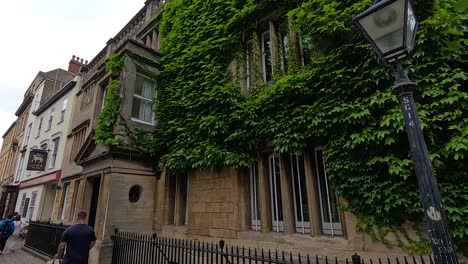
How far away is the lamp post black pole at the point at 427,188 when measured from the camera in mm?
2002

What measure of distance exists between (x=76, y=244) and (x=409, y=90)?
6540mm

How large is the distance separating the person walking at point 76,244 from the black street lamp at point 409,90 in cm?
615

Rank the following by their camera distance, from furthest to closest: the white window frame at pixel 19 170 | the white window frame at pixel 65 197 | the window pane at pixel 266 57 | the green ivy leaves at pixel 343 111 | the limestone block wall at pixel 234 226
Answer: the white window frame at pixel 19 170 → the white window frame at pixel 65 197 → the window pane at pixel 266 57 → the limestone block wall at pixel 234 226 → the green ivy leaves at pixel 343 111

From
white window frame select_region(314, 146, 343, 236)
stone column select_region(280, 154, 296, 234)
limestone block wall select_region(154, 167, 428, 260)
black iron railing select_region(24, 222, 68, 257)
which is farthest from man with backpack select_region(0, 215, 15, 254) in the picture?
white window frame select_region(314, 146, 343, 236)

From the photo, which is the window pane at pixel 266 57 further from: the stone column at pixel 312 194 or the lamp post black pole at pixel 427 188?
the lamp post black pole at pixel 427 188

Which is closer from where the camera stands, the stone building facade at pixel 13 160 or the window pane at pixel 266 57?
the window pane at pixel 266 57

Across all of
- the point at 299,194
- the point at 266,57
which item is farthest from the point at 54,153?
the point at 299,194

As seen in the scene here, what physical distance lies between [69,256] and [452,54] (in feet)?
27.6

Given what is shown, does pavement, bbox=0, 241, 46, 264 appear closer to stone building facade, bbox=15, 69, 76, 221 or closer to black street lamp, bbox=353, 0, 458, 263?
stone building facade, bbox=15, 69, 76, 221

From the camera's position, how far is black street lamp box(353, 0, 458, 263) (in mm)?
2049

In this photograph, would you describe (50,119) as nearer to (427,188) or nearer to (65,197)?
(65,197)

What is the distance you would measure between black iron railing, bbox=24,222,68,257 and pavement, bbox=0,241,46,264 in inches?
11.5

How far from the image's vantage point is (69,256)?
5.28 metres

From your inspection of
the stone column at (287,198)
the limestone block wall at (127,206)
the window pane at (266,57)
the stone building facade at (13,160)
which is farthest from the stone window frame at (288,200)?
the stone building facade at (13,160)
